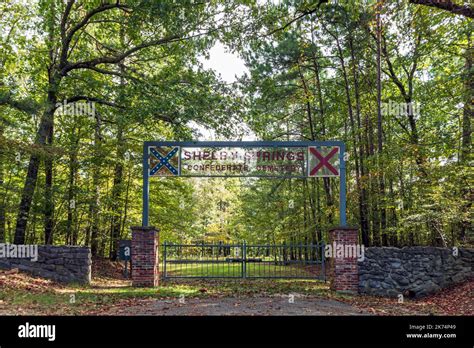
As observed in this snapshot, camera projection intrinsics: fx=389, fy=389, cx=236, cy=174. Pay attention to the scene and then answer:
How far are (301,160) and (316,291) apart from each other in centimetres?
359

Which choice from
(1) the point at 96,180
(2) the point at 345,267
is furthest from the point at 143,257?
(1) the point at 96,180

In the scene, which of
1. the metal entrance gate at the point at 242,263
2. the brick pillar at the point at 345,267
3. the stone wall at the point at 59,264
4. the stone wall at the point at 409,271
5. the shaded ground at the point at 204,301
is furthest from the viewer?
Answer: the metal entrance gate at the point at 242,263

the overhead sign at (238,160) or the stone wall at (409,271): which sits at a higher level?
the overhead sign at (238,160)

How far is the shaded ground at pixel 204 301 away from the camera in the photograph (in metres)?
7.34

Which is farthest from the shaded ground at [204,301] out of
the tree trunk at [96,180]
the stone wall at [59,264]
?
the tree trunk at [96,180]

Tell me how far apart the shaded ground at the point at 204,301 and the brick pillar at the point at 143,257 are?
0.42 meters

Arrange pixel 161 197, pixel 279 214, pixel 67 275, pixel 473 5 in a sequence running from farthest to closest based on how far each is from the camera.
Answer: pixel 279 214, pixel 161 197, pixel 67 275, pixel 473 5

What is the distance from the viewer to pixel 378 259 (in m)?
10.5

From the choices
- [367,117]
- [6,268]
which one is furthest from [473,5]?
[6,268]

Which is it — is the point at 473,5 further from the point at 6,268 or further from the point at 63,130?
the point at 63,130

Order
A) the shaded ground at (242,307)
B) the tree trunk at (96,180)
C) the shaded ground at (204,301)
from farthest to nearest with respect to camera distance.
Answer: the tree trunk at (96,180) < the shaded ground at (204,301) < the shaded ground at (242,307)

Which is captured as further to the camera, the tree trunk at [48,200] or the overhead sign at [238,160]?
the tree trunk at [48,200]

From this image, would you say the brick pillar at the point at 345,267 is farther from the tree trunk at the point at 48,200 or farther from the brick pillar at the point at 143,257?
the tree trunk at the point at 48,200

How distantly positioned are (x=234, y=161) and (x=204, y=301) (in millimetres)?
4093
